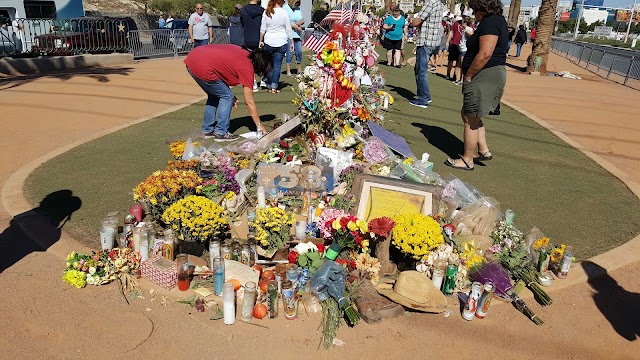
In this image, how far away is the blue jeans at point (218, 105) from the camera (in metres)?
6.09

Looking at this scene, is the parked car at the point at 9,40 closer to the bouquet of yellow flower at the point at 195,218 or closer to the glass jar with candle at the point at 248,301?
the bouquet of yellow flower at the point at 195,218

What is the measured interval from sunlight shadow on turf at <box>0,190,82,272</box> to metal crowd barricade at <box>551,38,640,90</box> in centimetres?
1708

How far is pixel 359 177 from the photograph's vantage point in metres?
4.48

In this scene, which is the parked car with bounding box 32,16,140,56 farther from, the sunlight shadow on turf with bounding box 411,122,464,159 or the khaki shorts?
the khaki shorts

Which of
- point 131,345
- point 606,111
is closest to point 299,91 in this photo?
point 131,345

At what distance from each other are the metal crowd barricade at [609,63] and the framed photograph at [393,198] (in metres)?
14.9

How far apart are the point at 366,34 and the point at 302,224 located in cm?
404

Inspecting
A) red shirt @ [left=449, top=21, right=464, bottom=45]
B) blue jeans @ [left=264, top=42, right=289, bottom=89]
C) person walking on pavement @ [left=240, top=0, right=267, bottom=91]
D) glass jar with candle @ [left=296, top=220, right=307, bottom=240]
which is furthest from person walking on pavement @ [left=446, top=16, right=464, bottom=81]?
glass jar with candle @ [left=296, top=220, right=307, bottom=240]

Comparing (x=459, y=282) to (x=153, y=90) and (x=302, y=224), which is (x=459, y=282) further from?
(x=153, y=90)

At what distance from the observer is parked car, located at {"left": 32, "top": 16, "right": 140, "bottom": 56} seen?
13.7 m

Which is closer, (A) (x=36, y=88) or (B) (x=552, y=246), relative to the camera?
(B) (x=552, y=246)

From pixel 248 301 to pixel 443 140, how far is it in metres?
5.12

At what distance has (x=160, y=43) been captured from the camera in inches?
656

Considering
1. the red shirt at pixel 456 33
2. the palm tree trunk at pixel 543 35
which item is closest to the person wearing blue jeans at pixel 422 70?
the red shirt at pixel 456 33
